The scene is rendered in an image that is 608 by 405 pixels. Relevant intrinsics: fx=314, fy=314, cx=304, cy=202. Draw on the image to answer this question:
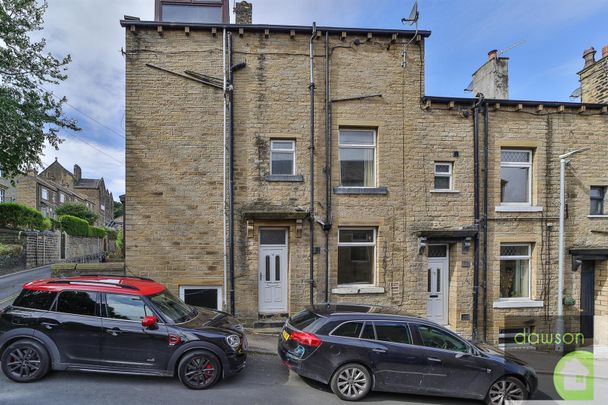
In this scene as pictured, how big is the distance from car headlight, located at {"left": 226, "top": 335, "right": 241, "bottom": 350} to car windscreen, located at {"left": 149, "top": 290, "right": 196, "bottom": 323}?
916mm

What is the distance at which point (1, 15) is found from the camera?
363 inches

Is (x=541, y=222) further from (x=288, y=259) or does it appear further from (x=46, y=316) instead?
(x=46, y=316)

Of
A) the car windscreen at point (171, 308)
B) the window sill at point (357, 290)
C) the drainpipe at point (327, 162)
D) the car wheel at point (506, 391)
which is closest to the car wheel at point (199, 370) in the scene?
the car windscreen at point (171, 308)

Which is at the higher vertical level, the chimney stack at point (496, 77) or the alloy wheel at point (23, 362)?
the chimney stack at point (496, 77)

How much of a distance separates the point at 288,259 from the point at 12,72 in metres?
10.4

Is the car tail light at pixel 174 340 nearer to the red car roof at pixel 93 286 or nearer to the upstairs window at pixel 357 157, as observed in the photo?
the red car roof at pixel 93 286

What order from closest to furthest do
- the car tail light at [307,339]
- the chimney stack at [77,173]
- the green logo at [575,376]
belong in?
the car tail light at [307,339] → the green logo at [575,376] → the chimney stack at [77,173]

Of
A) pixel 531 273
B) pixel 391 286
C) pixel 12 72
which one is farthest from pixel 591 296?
pixel 12 72

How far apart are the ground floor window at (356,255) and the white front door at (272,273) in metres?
1.67

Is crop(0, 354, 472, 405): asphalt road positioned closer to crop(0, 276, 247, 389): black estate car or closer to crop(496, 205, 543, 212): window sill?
crop(0, 276, 247, 389): black estate car

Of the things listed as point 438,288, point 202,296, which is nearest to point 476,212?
point 438,288

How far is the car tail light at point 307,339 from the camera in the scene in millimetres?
5422

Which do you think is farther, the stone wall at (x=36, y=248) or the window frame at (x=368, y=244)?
the stone wall at (x=36, y=248)

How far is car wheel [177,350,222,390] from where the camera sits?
529 cm
